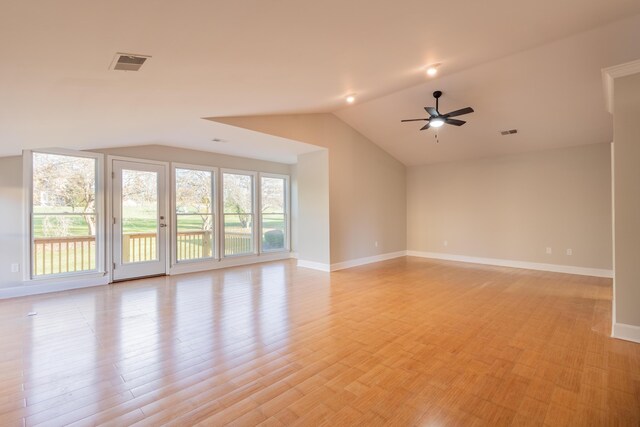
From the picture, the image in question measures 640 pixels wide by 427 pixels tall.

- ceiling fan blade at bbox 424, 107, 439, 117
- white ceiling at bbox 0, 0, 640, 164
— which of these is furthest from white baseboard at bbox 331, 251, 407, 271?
ceiling fan blade at bbox 424, 107, 439, 117

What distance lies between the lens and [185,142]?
565cm

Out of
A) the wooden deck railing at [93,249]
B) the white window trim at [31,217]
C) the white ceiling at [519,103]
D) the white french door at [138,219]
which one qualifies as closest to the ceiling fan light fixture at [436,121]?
the white ceiling at [519,103]

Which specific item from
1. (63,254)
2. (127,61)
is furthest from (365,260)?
(127,61)

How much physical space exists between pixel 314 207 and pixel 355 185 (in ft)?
3.65

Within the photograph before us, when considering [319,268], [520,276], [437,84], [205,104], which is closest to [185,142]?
[205,104]

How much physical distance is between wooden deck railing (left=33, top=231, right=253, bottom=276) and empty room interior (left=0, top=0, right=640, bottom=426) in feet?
0.11

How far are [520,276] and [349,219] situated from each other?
345 centimetres

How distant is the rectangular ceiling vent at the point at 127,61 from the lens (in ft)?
6.71

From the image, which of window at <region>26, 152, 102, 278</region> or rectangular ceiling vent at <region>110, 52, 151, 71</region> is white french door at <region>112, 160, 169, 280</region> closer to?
window at <region>26, 152, 102, 278</region>

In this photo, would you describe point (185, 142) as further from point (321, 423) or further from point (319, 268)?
point (321, 423)

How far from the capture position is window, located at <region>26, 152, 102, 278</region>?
474 cm

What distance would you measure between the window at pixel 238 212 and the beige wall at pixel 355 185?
2.20 m

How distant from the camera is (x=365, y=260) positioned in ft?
23.3

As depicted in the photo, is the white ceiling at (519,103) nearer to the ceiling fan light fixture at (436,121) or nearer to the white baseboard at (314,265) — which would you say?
the ceiling fan light fixture at (436,121)
